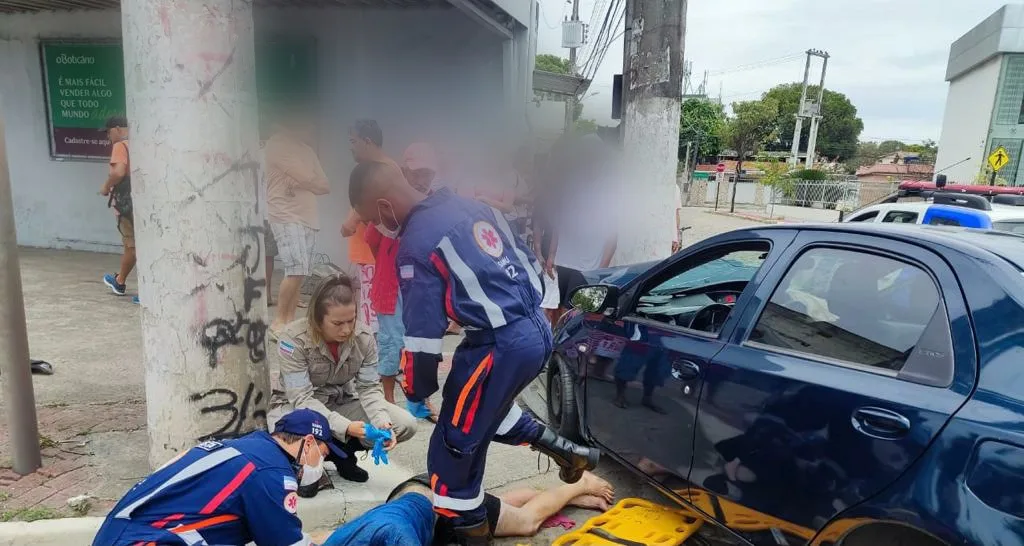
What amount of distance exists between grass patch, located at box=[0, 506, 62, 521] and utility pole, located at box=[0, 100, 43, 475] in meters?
0.35

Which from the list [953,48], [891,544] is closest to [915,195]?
[891,544]

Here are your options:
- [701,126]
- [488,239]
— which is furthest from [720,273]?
[701,126]

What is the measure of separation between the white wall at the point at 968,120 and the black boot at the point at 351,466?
2538 centimetres

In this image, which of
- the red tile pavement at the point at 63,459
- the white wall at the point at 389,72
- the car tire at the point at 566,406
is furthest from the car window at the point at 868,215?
the red tile pavement at the point at 63,459

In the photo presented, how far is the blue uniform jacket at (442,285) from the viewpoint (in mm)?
2492

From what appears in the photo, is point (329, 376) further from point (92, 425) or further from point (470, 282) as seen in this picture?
point (92, 425)

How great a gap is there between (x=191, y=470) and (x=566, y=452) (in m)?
1.63

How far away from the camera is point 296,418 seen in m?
2.16

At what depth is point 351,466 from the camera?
10.5ft

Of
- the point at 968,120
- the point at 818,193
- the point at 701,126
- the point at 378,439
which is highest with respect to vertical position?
the point at 701,126

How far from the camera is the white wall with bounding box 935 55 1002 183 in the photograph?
24.6 m

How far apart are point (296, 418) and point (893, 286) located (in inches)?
80.3

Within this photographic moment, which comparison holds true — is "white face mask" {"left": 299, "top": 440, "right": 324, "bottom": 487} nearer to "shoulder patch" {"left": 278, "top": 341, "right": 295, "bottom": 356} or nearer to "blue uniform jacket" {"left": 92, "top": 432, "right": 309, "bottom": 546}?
"blue uniform jacket" {"left": 92, "top": 432, "right": 309, "bottom": 546}

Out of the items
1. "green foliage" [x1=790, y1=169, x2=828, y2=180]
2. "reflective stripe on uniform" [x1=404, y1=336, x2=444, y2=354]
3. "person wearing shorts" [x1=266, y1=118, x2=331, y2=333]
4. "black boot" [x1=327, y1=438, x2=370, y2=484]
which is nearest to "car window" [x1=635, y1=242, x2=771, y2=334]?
"reflective stripe on uniform" [x1=404, y1=336, x2=444, y2=354]
